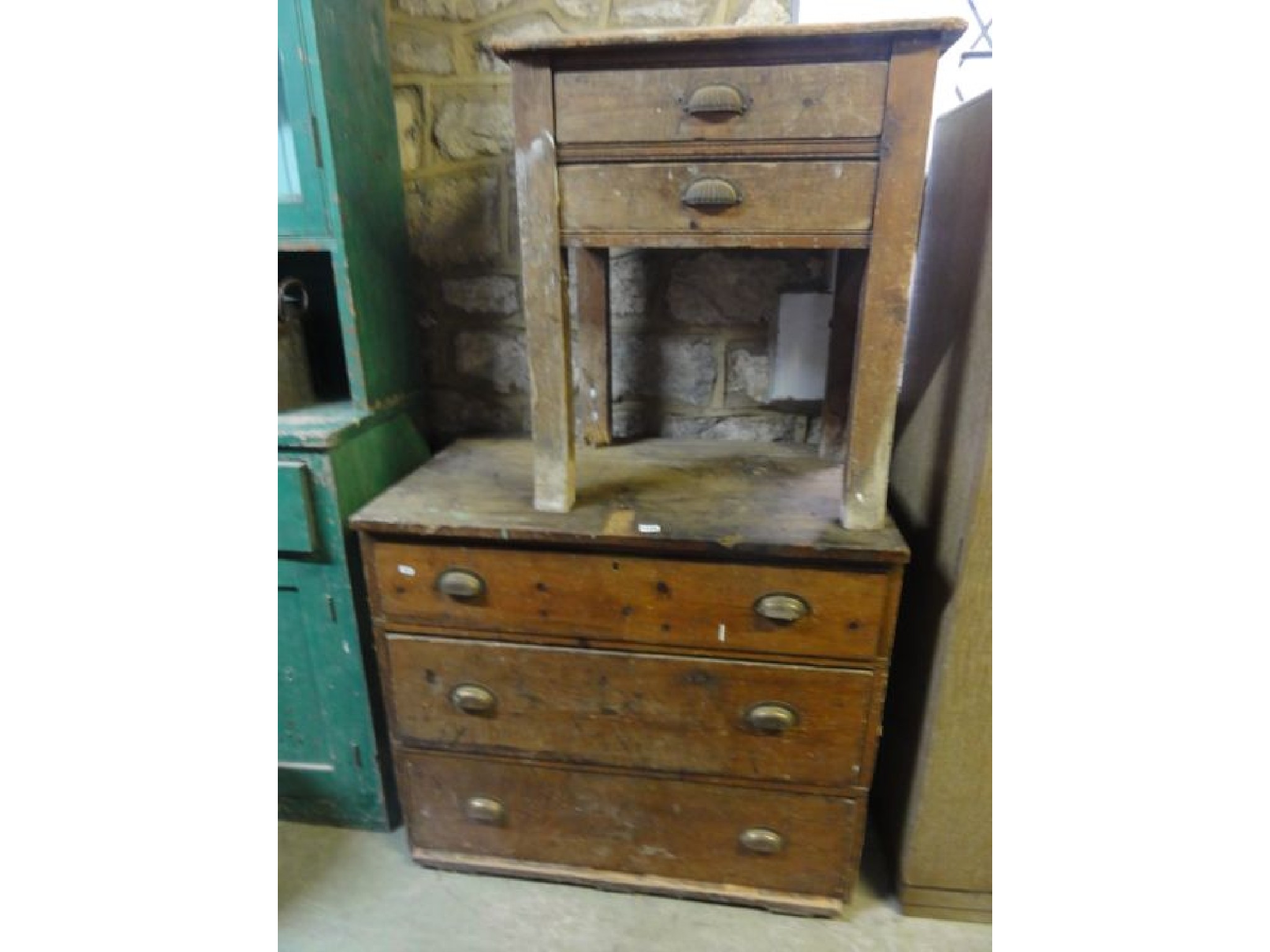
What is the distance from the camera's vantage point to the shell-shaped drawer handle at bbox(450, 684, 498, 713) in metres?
1.29

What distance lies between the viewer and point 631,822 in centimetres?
135

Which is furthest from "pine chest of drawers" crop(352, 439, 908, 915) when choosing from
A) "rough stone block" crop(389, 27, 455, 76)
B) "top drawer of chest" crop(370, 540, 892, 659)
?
"rough stone block" crop(389, 27, 455, 76)

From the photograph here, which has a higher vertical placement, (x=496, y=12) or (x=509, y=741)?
(x=496, y=12)

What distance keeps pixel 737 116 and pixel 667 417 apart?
82cm

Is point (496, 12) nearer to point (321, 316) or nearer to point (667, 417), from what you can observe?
point (321, 316)

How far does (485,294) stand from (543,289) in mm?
602

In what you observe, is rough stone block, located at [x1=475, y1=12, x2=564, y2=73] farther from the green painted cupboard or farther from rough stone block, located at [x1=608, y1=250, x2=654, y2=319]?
rough stone block, located at [x1=608, y1=250, x2=654, y2=319]

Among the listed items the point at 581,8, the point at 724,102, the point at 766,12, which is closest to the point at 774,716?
the point at 724,102

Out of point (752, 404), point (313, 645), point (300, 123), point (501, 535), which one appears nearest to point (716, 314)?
point (752, 404)

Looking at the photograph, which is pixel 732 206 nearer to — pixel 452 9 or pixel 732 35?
pixel 732 35

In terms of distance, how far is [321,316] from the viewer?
1637 millimetres

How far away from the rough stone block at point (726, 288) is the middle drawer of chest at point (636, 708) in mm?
862

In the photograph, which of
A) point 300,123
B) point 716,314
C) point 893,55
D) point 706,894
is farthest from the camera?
point 716,314

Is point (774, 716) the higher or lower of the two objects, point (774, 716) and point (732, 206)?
the lower
